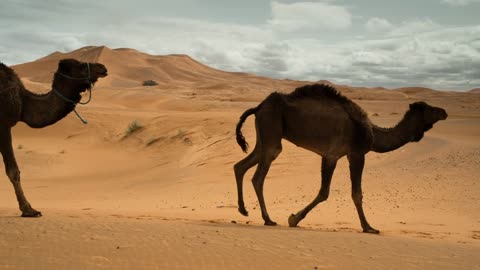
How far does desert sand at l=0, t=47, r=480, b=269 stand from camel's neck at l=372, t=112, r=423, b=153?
4.91 ft

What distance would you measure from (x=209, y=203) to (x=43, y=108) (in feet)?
17.1

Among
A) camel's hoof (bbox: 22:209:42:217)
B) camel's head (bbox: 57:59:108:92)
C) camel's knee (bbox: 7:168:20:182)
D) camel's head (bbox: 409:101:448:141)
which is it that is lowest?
camel's hoof (bbox: 22:209:42:217)

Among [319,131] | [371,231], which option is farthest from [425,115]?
[371,231]

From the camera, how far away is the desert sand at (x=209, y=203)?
19.5 ft

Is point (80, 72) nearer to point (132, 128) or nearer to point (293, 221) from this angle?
point (293, 221)

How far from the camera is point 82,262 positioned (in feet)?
17.7

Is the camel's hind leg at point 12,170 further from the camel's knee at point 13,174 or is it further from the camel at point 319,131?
the camel at point 319,131

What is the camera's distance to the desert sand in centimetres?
596

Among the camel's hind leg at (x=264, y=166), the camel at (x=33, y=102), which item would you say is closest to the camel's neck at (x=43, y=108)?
the camel at (x=33, y=102)

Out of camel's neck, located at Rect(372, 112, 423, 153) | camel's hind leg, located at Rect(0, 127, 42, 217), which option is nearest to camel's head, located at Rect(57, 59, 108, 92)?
camel's hind leg, located at Rect(0, 127, 42, 217)

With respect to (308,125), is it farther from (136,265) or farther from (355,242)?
(136,265)

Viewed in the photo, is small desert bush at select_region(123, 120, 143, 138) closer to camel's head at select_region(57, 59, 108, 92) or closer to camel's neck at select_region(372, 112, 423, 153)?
camel's head at select_region(57, 59, 108, 92)

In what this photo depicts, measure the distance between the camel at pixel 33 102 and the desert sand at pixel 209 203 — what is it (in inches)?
35.4

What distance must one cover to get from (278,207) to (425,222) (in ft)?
10.9
